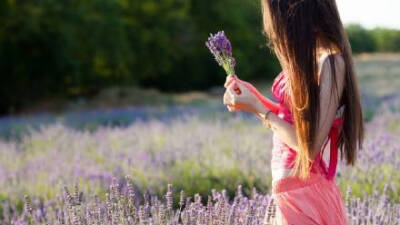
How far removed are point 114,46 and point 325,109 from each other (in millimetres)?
19127

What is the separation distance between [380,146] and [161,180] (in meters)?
1.78

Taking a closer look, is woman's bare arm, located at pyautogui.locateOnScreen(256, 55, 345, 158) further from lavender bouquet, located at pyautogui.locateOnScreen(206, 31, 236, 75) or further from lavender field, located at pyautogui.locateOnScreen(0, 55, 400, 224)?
lavender field, located at pyautogui.locateOnScreen(0, 55, 400, 224)

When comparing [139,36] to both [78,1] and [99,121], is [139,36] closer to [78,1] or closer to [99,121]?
[78,1]

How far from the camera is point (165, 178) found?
4.88 metres

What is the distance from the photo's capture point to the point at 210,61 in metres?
31.9

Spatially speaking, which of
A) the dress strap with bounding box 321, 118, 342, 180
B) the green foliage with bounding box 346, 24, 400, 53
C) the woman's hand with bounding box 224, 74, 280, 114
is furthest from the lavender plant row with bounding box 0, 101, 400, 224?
the green foliage with bounding box 346, 24, 400, 53

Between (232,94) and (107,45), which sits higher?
(107,45)

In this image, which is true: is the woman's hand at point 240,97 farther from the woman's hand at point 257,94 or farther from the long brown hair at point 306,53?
the long brown hair at point 306,53

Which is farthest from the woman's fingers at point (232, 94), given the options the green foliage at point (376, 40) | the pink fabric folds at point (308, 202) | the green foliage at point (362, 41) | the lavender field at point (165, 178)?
the green foliage at point (376, 40)

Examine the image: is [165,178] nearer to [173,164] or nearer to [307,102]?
[173,164]

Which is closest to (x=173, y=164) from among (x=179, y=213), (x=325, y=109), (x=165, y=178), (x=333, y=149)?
(x=165, y=178)

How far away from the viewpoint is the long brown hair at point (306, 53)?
2.20m

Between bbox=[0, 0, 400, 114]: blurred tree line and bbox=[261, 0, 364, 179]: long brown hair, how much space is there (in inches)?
364

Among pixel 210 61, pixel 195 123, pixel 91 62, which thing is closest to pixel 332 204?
pixel 195 123
